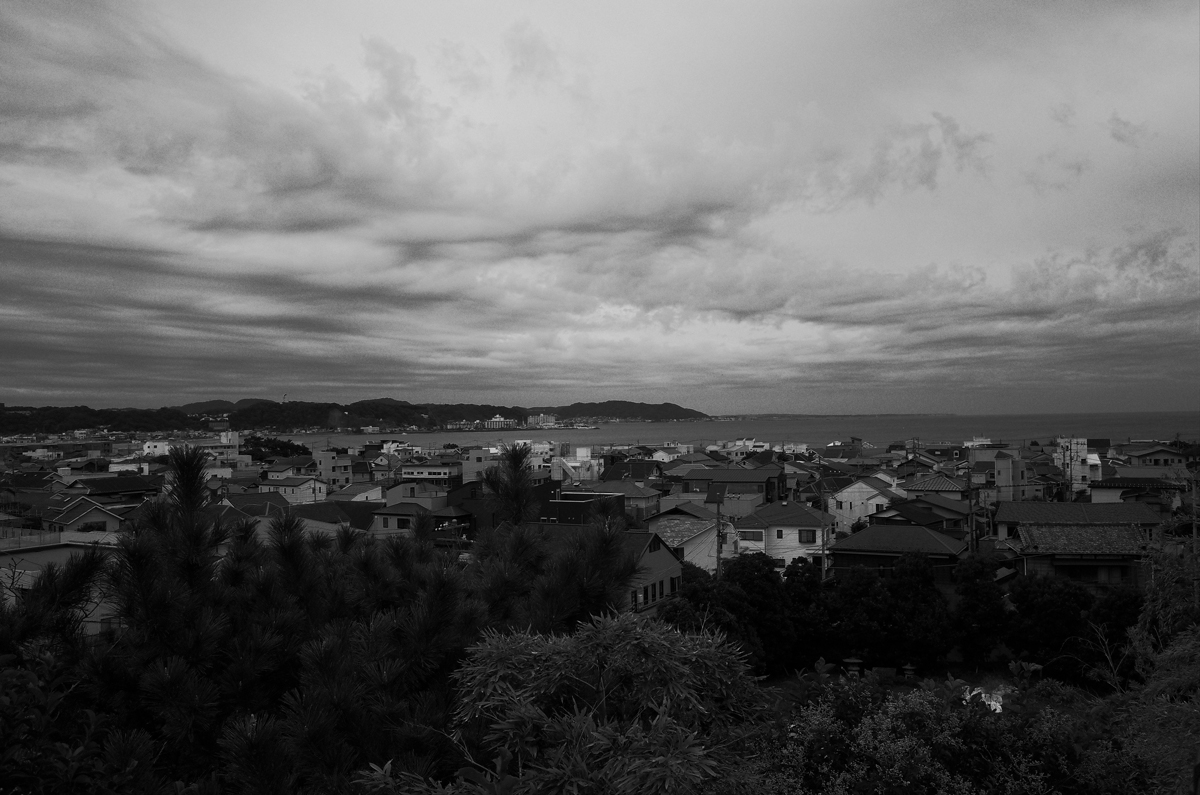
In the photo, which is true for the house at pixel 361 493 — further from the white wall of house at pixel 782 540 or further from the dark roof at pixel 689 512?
the white wall of house at pixel 782 540

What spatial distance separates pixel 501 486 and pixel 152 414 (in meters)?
49.9

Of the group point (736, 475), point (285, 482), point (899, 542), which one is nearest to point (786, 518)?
point (899, 542)

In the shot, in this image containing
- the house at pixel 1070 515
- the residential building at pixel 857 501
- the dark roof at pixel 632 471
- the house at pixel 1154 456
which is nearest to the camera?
the house at pixel 1070 515

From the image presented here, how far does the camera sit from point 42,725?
337 cm

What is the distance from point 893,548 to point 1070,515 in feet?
21.8

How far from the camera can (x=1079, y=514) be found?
955 inches

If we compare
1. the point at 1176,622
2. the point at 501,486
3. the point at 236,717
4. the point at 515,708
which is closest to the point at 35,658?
the point at 236,717

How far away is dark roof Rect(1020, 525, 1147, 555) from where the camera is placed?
20.4 m

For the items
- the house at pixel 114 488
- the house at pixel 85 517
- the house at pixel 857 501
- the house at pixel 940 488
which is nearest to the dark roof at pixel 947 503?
the house at pixel 940 488

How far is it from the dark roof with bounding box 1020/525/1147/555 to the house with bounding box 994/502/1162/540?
57 centimetres

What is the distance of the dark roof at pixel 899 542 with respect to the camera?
74.3 feet

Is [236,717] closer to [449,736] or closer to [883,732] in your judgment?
[449,736]

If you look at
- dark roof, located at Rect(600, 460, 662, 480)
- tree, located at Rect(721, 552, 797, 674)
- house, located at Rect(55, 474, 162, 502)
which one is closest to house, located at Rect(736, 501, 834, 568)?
tree, located at Rect(721, 552, 797, 674)

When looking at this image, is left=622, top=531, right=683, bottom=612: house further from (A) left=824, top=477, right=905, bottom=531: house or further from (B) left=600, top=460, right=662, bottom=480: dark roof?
(B) left=600, top=460, right=662, bottom=480: dark roof
